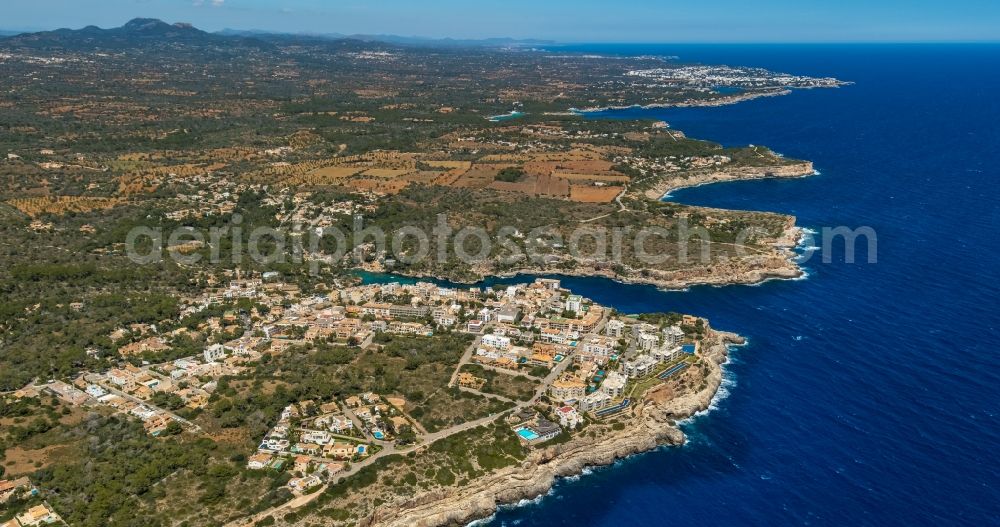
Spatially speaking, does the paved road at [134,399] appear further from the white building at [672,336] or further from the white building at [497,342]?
the white building at [672,336]

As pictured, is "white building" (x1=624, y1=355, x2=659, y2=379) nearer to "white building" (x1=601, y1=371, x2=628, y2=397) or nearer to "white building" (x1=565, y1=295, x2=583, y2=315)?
"white building" (x1=601, y1=371, x2=628, y2=397)

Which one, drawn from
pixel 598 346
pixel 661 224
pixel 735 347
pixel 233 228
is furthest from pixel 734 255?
pixel 233 228

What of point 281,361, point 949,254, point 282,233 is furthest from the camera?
point 282,233

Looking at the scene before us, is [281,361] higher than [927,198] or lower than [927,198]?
lower

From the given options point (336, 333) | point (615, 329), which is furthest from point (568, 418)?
point (336, 333)

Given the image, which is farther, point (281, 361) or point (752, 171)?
point (752, 171)

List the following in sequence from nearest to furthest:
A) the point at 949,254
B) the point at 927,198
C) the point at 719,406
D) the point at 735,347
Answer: the point at 719,406, the point at 735,347, the point at 949,254, the point at 927,198

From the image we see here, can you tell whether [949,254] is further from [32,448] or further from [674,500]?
[32,448]
